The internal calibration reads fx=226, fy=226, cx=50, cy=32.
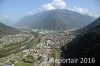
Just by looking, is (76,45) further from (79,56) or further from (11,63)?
(11,63)

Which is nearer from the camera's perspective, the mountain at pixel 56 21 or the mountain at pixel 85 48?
the mountain at pixel 85 48

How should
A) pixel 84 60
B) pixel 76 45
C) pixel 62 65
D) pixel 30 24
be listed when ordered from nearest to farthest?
1. pixel 84 60
2. pixel 62 65
3. pixel 76 45
4. pixel 30 24

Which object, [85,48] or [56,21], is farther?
[56,21]

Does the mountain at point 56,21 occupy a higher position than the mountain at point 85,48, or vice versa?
the mountain at point 56,21

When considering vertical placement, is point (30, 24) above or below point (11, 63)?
above

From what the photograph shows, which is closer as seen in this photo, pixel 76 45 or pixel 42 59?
pixel 42 59

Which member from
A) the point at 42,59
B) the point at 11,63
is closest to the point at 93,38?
the point at 42,59

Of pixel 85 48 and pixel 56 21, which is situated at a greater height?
pixel 56 21

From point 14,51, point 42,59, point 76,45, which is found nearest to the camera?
point 42,59
